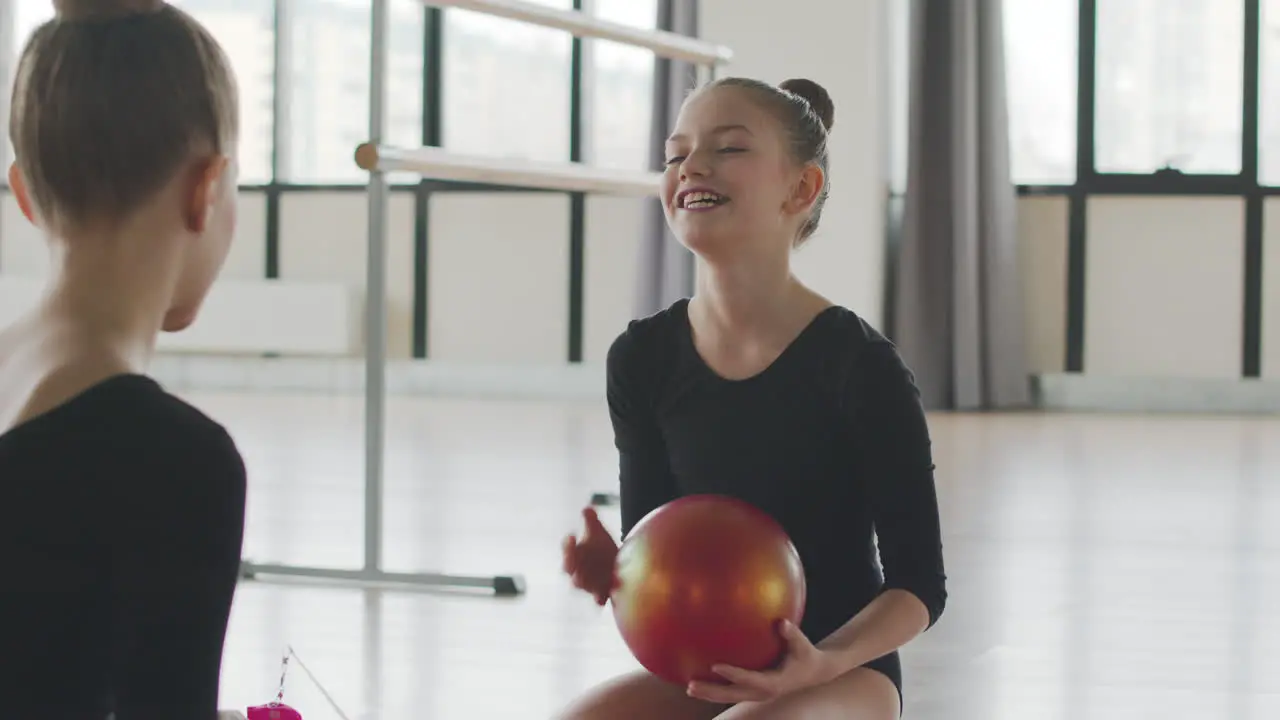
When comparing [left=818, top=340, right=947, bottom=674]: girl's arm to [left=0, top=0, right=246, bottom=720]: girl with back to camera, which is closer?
[left=0, top=0, right=246, bottom=720]: girl with back to camera

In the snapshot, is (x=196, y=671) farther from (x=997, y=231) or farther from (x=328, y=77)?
(x=328, y=77)

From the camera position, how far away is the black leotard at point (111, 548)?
79cm

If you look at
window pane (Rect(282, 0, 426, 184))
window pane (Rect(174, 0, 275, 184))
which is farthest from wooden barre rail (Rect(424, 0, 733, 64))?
window pane (Rect(174, 0, 275, 184))

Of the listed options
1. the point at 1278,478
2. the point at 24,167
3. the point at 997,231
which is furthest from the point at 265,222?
the point at 24,167

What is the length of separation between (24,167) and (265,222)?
6.81 meters

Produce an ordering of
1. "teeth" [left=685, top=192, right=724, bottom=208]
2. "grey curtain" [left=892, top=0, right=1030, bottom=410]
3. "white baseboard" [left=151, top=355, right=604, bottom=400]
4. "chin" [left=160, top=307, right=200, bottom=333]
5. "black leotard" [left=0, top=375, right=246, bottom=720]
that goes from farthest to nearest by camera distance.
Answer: "white baseboard" [left=151, top=355, right=604, bottom=400] < "grey curtain" [left=892, top=0, right=1030, bottom=410] < "teeth" [left=685, top=192, right=724, bottom=208] < "chin" [left=160, top=307, right=200, bottom=333] < "black leotard" [left=0, top=375, right=246, bottom=720]

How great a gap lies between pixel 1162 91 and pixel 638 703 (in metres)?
5.86

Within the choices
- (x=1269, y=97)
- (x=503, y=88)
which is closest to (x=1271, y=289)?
(x=1269, y=97)

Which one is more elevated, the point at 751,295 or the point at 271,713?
the point at 751,295

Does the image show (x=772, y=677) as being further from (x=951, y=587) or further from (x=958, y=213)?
(x=958, y=213)

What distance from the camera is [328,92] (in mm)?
7500

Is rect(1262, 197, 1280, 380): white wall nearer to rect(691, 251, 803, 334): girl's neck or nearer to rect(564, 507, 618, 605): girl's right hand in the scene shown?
rect(691, 251, 803, 334): girl's neck

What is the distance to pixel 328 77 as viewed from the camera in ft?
24.6

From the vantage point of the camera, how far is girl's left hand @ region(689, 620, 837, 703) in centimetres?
123
